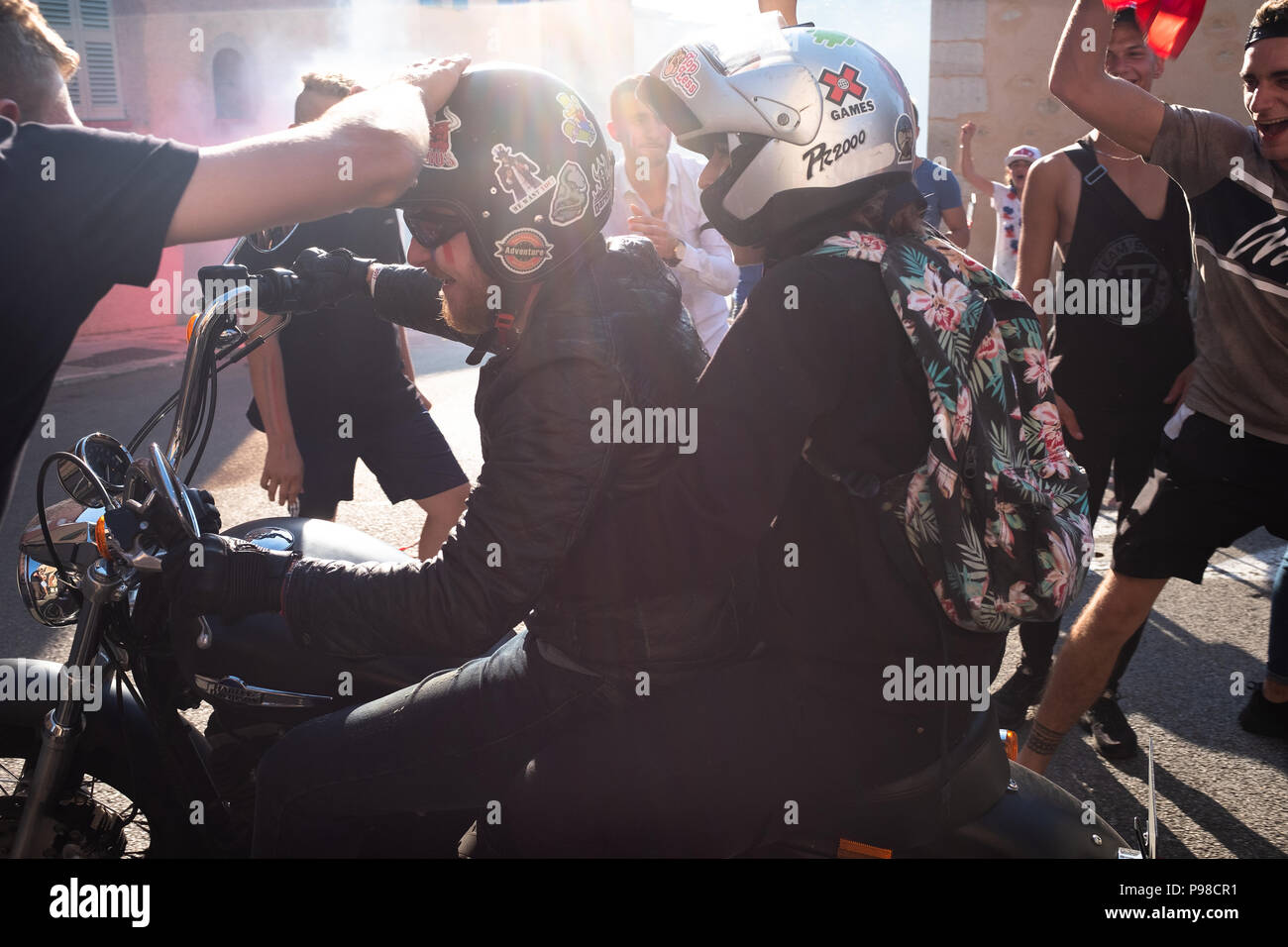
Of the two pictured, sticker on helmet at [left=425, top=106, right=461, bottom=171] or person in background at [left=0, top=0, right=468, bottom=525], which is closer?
person in background at [left=0, top=0, right=468, bottom=525]

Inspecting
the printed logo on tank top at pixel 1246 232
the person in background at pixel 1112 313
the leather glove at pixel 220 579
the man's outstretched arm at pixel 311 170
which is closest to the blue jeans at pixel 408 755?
the leather glove at pixel 220 579

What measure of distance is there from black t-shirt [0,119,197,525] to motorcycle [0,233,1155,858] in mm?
350

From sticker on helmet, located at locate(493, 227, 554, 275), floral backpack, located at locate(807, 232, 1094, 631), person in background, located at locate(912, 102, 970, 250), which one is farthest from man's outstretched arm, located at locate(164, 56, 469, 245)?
person in background, located at locate(912, 102, 970, 250)

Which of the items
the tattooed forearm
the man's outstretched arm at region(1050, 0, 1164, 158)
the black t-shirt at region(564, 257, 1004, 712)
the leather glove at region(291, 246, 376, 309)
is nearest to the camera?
the black t-shirt at region(564, 257, 1004, 712)

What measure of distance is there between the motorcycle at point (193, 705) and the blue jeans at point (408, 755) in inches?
4.5

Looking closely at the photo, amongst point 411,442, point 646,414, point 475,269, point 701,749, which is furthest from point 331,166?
point 411,442

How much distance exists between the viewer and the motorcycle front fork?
6.59ft

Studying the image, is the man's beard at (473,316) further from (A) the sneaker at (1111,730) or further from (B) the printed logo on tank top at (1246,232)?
(A) the sneaker at (1111,730)

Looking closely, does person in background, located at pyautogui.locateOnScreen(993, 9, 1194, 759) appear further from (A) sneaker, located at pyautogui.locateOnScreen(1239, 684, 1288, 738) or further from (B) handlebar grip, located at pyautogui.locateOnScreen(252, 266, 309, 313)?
(B) handlebar grip, located at pyautogui.locateOnScreen(252, 266, 309, 313)

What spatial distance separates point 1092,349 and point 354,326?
102 inches

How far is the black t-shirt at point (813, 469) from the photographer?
1664 mm

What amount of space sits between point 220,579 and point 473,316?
2.12 feet
